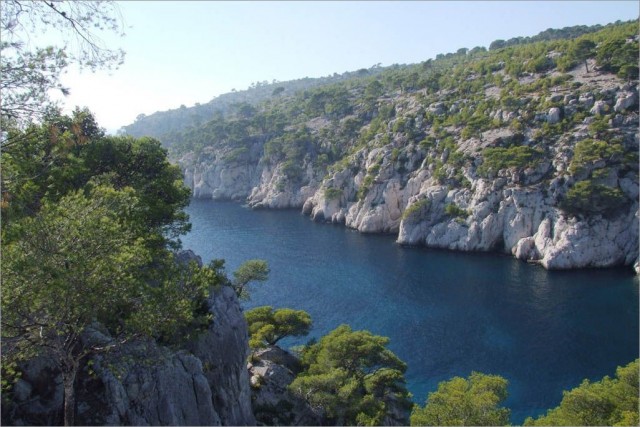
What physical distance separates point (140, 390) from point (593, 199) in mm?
66113

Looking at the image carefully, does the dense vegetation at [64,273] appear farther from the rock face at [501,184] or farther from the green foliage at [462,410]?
the rock face at [501,184]

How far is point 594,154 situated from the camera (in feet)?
227

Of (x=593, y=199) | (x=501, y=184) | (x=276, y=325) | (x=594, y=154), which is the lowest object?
(x=276, y=325)

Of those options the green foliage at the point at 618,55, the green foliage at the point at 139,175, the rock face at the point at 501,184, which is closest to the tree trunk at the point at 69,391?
the green foliage at the point at 139,175

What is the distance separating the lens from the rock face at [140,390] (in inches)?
617

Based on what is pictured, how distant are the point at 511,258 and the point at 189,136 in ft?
460

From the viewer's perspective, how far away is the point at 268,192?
4929 inches

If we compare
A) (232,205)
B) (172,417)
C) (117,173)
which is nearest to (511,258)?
(117,173)

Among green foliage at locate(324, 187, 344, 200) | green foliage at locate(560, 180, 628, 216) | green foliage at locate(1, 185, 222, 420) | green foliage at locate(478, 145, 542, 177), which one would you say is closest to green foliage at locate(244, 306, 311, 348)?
green foliage at locate(1, 185, 222, 420)

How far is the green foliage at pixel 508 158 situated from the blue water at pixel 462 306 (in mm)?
14559

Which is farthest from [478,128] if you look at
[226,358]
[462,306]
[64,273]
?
[64,273]

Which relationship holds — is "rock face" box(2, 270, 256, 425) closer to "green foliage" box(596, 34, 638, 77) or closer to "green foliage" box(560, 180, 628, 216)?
"green foliage" box(560, 180, 628, 216)

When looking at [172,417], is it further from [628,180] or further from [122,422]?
[628,180]

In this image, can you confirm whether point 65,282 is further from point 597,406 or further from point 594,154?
point 594,154
